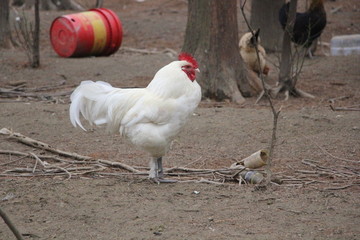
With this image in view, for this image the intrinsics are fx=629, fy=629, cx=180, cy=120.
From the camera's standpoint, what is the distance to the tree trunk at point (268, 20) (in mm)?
15211

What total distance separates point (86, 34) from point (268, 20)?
4.39 meters

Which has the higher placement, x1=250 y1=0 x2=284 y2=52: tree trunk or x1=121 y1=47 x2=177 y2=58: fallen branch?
x1=250 y1=0 x2=284 y2=52: tree trunk

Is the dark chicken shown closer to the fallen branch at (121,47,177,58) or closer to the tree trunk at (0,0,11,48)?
the fallen branch at (121,47,177,58)

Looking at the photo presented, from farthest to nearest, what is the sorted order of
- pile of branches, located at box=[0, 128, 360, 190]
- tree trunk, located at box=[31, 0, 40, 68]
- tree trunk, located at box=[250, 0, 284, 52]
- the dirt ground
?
1. tree trunk, located at box=[250, 0, 284, 52]
2. tree trunk, located at box=[31, 0, 40, 68]
3. pile of branches, located at box=[0, 128, 360, 190]
4. the dirt ground

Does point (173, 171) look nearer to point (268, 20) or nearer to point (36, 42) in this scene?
point (36, 42)

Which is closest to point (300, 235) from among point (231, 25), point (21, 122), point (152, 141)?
point (152, 141)

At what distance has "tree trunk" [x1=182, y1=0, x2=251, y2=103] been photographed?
33.6ft

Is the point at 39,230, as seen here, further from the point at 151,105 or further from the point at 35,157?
the point at 35,157

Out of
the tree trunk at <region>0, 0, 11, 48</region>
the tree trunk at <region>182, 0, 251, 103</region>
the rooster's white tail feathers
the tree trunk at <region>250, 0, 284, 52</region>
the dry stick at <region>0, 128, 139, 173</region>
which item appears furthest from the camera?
the tree trunk at <region>250, 0, 284, 52</region>

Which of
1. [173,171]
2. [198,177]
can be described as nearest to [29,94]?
[173,171]

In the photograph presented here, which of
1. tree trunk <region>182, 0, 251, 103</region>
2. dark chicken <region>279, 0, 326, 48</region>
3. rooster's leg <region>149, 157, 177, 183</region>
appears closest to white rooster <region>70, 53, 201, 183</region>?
rooster's leg <region>149, 157, 177, 183</region>

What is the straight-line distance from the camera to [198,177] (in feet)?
21.6

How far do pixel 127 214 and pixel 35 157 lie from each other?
2.16m

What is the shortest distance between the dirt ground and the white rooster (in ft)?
1.60
